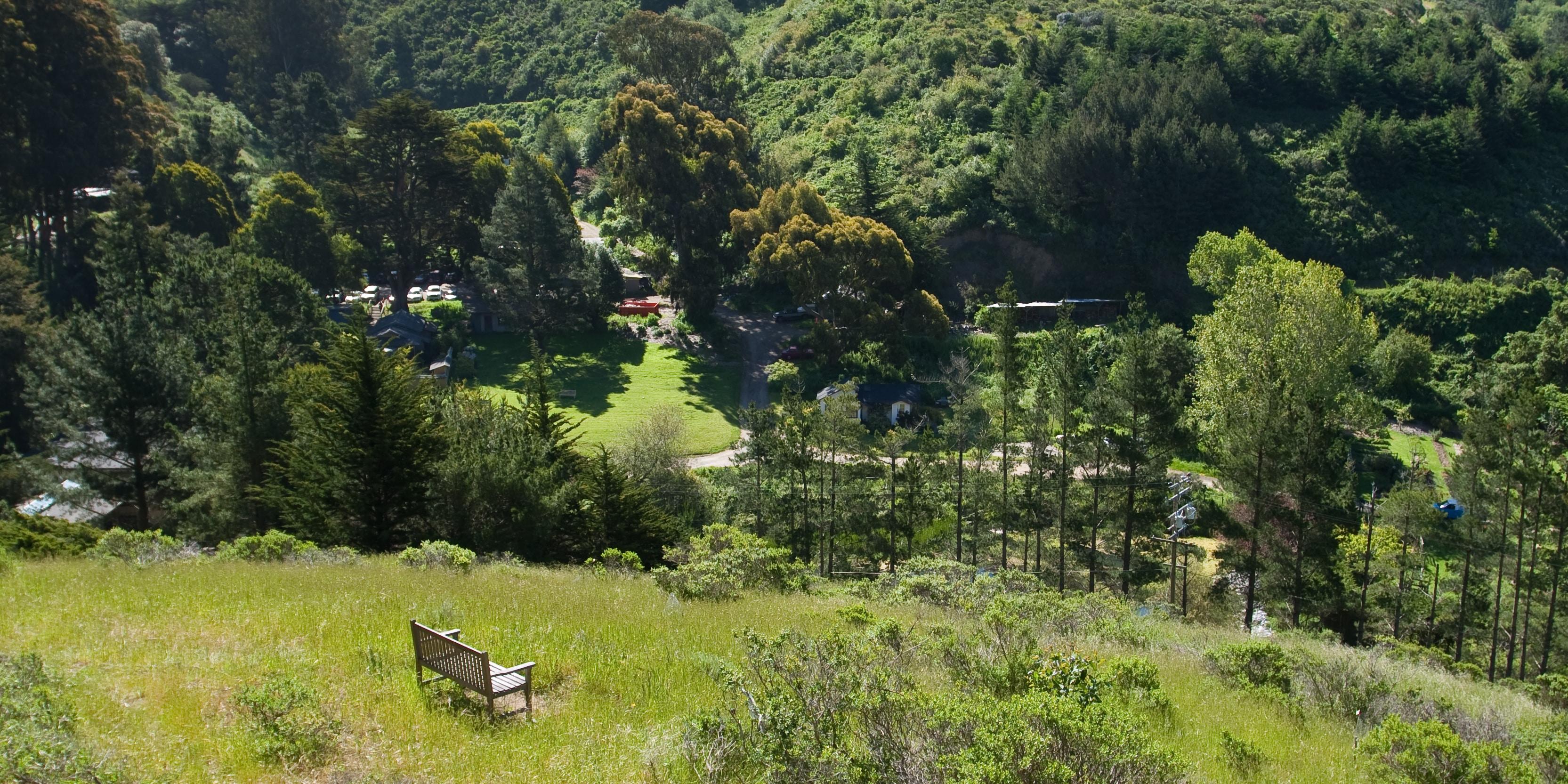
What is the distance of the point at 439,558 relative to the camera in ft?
52.9

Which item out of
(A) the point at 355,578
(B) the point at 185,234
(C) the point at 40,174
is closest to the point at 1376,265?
(A) the point at 355,578

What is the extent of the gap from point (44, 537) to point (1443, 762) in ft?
65.2

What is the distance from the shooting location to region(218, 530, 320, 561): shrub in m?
15.9

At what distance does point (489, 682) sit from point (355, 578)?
609cm

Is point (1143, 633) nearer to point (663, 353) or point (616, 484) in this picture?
point (616, 484)

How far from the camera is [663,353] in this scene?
158 feet

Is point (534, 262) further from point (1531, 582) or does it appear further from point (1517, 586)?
point (1531, 582)

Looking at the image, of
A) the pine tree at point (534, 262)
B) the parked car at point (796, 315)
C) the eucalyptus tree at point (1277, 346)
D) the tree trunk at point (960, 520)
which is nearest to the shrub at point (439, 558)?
the tree trunk at point (960, 520)

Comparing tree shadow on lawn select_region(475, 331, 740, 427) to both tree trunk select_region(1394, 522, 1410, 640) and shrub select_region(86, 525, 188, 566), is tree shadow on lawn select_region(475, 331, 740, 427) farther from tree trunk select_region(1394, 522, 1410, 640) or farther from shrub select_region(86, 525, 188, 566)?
shrub select_region(86, 525, 188, 566)

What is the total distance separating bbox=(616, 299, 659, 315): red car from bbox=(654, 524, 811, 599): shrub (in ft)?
108

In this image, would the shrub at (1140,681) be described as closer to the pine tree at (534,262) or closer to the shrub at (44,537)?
the shrub at (44,537)

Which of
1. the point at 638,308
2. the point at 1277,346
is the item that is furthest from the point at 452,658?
the point at 638,308

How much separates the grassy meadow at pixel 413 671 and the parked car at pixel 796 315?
37.6 metres

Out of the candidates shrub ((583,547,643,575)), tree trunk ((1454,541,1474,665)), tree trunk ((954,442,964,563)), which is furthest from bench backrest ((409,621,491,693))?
tree trunk ((1454,541,1474,665))
